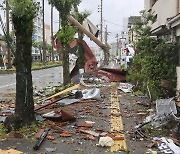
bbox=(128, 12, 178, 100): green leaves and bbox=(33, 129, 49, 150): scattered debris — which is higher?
bbox=(128, 12, 178, 100): green leaves

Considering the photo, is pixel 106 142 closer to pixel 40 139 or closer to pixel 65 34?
pixel 40 139

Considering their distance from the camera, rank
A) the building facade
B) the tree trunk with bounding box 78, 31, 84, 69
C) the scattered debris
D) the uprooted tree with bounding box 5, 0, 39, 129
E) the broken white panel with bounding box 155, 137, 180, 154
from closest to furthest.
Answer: the broken white panel with bounding box 155, 137, 180, 154 → the scattered debris → the uprooted tree with bounding box 5, 0, 39, 129 → the building facade → the tree trunk with bounding box 78, 31, 84, 69

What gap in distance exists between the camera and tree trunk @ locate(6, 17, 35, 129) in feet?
20.9

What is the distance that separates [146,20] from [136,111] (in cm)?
875

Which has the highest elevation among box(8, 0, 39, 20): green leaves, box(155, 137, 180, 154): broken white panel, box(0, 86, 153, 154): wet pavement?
box(8, 0, 39, 20): green leaves

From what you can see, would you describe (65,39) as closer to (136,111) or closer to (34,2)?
(136,111)

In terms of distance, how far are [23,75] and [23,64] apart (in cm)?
24

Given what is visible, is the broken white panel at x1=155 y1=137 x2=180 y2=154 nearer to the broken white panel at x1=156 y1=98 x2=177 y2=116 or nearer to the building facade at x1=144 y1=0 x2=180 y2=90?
the broken white panel at x1=156 y1=98 x2=177 y2=116

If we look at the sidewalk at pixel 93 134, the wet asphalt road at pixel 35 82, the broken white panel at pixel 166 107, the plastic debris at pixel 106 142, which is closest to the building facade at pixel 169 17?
the sidewalk at pixel 93 134

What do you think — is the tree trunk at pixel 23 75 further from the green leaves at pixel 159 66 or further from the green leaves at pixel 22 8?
the green leaves at pixel 159 66

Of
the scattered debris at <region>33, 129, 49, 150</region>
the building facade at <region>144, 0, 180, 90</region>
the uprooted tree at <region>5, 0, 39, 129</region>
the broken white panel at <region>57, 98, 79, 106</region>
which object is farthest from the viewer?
the building facade at <region>144, 0, 180, 90</region>

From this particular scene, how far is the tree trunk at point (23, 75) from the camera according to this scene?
6.38 m

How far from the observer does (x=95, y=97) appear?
10922 mm

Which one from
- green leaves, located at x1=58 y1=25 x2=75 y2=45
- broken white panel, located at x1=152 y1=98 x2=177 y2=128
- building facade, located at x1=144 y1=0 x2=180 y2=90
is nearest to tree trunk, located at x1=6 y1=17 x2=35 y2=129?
broken white panel, located at x1=152 y1=98 x2=177 y2=128
